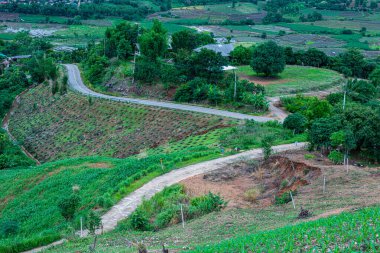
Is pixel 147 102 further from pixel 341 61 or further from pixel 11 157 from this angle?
pixel 341 61

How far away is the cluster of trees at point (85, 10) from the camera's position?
113 meters

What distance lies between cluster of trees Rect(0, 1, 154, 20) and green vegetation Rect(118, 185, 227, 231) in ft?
303

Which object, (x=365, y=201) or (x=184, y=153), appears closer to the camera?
(x=365, y=201)

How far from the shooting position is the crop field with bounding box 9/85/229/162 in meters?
38.6

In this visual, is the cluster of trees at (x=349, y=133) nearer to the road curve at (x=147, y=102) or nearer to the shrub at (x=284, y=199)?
the shrub at (x=284, y=199)

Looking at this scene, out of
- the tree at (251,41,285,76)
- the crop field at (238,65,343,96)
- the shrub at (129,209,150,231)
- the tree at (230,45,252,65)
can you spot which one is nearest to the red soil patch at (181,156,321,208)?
the shrub at (129,209,150,231)

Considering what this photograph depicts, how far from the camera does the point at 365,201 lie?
56.5 feet

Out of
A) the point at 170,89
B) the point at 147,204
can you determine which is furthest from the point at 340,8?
the point at 147,204

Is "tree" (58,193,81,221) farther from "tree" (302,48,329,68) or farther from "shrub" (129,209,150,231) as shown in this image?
"tree" (302,48,329,68)

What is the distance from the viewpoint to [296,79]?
172 ft

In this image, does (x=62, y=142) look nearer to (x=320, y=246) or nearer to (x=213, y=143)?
(x=213, y=143)

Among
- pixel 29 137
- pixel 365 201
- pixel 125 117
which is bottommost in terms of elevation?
pixel 29 137

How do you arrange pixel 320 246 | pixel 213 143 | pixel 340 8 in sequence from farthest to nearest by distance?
pixel 340 8, pixel 213 143, pixel 320 246

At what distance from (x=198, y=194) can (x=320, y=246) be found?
33.3 ft
